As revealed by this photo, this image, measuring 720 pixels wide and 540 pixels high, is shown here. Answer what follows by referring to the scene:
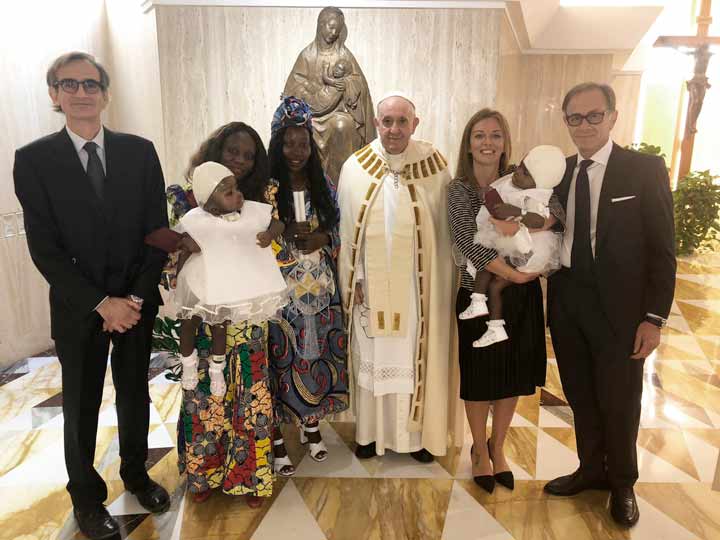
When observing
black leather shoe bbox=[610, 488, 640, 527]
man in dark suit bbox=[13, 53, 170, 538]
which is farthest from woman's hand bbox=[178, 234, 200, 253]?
black leather shoe bbox=[610, 488, 640, 527]

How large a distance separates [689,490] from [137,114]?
4.56 m

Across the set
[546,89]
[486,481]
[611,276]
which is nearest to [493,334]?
[611,276]

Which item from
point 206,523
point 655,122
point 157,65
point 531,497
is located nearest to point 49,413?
point 206,523

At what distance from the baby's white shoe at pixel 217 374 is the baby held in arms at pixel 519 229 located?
1.02 m

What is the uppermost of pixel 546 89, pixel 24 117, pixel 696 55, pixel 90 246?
pixel 696 55

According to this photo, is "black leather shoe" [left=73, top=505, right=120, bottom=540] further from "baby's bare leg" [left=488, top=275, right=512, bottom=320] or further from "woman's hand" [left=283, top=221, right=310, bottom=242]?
"baby's bare leg" [left=488, top=275, right=512, bottom=320]

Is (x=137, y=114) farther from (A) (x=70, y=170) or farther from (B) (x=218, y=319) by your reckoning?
(B) (x=218, y=319)

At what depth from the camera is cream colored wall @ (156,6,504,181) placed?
3850mm

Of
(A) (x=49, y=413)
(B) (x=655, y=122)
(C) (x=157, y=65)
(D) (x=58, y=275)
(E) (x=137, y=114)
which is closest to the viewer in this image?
(D) (x=58, y=275)

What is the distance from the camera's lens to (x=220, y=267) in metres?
2.14

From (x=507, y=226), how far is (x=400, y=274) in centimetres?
59

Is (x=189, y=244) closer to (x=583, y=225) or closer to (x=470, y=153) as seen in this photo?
(x=470, y=153)

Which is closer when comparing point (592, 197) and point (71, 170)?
point (71, 170)

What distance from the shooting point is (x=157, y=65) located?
3990 mm
